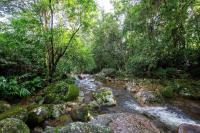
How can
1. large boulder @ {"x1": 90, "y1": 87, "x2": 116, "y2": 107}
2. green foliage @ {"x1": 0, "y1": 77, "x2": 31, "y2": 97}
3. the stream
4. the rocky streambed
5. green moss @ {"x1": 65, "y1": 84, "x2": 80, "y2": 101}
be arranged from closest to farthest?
the rocky streambed < the stream < green foliage @ {"x1": 0, "y1": 77, "x2": 31, "y2": 97} < green moss @ {"x1": 65, "y1": 84, "x2": 80, "y2": 101} < large boulder @ {"x1": 90, "y1": 87, "x2": 116, "y2": 107}

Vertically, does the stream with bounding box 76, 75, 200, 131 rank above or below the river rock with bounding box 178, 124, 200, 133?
below

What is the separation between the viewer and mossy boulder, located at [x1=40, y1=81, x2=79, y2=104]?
936 cm

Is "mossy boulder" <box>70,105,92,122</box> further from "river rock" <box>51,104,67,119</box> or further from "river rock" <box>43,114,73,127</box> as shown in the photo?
"river rock" <box>51,104,67,119</box>

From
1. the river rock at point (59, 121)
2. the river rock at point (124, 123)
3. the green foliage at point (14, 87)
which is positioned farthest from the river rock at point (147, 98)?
the green foliage at point (14, 87)

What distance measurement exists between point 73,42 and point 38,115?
28.8ft

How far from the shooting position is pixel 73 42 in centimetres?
1492

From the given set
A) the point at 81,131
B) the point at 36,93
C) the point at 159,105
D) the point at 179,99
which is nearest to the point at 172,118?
the point at 159,105

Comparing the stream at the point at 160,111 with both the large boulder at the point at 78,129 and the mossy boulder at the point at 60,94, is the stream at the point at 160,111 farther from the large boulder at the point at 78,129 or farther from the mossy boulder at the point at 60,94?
the large boulder at the point at 78,129

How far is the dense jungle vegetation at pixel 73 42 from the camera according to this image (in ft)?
36.3

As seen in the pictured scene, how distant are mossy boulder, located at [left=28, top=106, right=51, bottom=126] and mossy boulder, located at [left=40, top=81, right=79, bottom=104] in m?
2.03

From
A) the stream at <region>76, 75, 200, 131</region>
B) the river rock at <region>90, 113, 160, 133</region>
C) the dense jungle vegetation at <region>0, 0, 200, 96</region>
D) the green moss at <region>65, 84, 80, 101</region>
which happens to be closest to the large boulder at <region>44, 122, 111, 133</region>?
the river rock at <region>90, 113, 160, 133</region>

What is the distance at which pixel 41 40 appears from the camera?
12.5m

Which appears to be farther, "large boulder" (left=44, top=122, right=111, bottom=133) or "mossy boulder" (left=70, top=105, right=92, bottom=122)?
"mossy boulder" (left=70, top=105, right=92, bottom=122)

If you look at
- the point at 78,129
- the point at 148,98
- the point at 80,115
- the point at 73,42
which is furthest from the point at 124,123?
the point at 73,42
